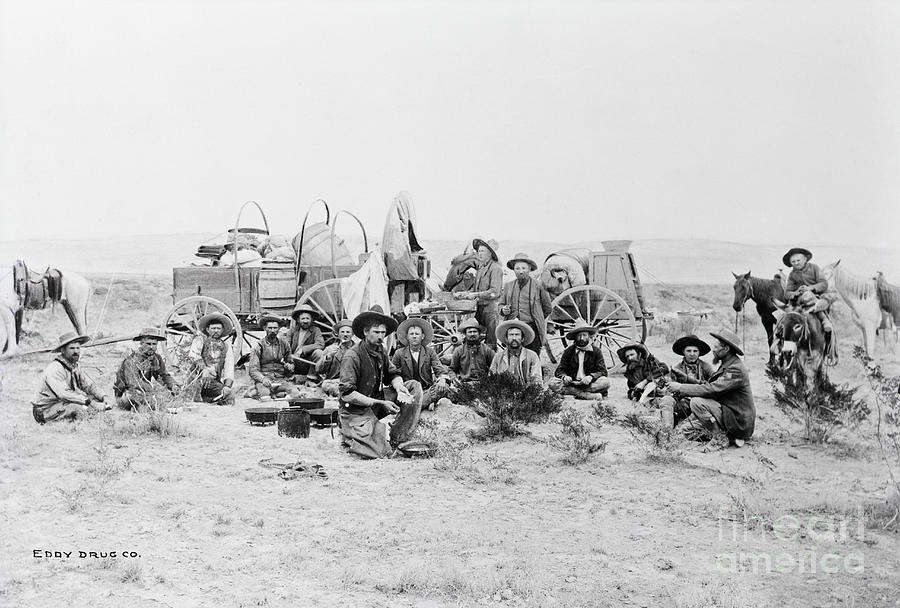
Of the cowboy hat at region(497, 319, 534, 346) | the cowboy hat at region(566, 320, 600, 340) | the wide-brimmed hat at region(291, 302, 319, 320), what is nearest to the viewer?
the cowboy hat at region(497, 319, 534, 346)

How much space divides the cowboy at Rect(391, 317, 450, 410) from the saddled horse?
99.6 inches

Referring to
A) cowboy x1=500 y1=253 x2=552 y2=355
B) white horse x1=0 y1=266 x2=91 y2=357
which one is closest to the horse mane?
cowboy x1=500 y1=253 x2=552 y2=355

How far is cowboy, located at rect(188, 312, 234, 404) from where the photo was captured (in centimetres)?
611

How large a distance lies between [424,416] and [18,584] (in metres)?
2.75

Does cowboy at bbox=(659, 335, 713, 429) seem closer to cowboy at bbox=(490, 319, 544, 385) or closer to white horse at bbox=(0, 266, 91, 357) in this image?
cowboy at bbox=(490, 319, 544, 385)

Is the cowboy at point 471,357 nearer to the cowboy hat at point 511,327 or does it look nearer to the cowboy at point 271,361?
the cowboy hat at point 511,327

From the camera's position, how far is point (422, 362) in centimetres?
568

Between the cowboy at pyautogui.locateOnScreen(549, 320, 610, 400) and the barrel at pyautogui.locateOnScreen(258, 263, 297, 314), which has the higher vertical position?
the barrel at pyautogui.locateOnScreen(258, 263, 297, 314)

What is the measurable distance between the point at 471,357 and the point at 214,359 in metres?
2.18

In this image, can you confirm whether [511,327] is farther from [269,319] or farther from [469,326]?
[269,319]

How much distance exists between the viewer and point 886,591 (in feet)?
12.1

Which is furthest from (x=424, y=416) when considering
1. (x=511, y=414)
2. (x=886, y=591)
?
(x=886, y=591)

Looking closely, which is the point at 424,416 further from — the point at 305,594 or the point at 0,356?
the point at 0,356

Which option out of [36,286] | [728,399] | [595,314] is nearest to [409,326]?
[728,399]
